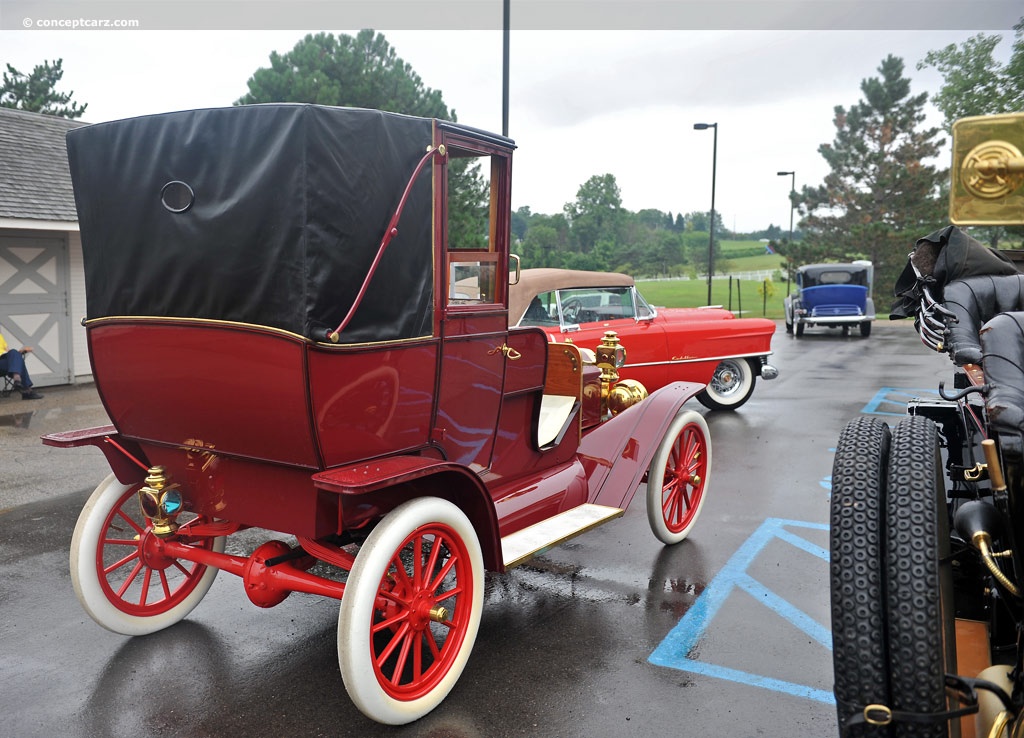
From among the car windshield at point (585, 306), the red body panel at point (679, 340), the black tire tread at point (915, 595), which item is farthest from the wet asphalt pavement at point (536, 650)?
the red body panel at point (679, 340)

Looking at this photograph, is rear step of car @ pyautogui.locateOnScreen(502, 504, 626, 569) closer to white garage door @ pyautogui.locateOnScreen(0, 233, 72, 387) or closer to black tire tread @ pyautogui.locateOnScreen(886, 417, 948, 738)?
black tire tread @ pyautogui.locateOnScreen(886, 417, 948, 738)

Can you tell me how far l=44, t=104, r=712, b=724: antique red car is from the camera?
9.55 feet

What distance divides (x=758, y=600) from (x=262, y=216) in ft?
10.4

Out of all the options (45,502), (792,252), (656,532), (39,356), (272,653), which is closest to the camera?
(272,653)

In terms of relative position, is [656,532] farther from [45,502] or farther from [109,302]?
[45,502]

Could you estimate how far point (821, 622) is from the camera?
3930mm

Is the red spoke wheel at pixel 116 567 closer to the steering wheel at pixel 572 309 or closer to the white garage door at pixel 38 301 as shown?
the steering wheel at pixel 572 309

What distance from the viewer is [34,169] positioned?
1229 centimetres

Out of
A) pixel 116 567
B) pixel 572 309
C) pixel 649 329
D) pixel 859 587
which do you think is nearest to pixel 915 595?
pixel 859 587

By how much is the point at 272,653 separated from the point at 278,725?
647 mm

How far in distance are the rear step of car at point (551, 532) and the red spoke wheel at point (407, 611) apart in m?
0.35

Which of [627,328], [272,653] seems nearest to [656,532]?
[272,653]

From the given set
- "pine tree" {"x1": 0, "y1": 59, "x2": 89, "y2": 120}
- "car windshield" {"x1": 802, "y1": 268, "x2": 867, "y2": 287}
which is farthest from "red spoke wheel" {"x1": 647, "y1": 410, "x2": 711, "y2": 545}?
"pine tree" {"x1": 0, "y1": 59, "x2": 89, "y2": 120}

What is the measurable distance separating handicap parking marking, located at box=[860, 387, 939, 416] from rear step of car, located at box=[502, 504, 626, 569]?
6262 mm
